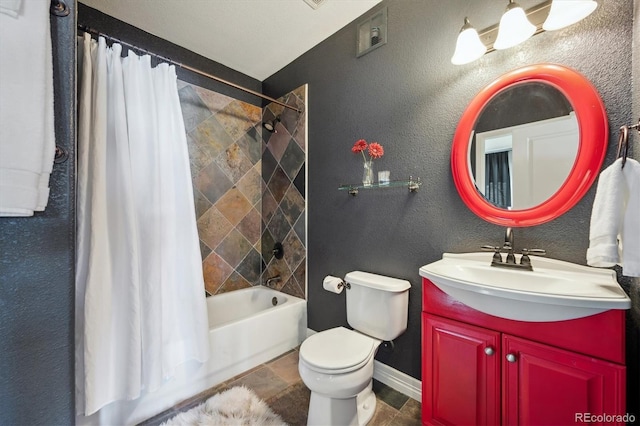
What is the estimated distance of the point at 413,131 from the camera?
160 centimetres

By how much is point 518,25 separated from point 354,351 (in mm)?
1729

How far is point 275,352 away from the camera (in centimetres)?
202

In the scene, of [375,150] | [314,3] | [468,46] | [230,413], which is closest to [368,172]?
[375,150]

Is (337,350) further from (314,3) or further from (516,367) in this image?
(314,3)

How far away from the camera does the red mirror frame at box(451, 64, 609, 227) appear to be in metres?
1.06

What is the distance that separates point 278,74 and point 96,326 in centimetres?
240

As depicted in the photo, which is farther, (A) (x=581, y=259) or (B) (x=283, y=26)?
(B) (x=283, y=26)

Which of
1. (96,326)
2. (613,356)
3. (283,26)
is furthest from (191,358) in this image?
(283,26)

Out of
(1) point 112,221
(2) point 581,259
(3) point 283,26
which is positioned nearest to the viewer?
(2) point 581,259

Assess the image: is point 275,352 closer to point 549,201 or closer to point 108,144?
point 108,144

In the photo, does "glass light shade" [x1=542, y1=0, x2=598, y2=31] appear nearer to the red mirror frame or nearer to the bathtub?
the red mirror frame

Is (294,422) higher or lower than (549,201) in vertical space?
lower

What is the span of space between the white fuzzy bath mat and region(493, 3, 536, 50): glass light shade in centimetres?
222

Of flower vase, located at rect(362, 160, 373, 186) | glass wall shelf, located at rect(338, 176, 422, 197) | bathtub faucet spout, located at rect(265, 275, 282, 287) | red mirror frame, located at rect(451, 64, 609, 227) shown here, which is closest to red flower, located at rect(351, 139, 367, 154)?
flower vase, located at rect(362, 160, 373, 186)
